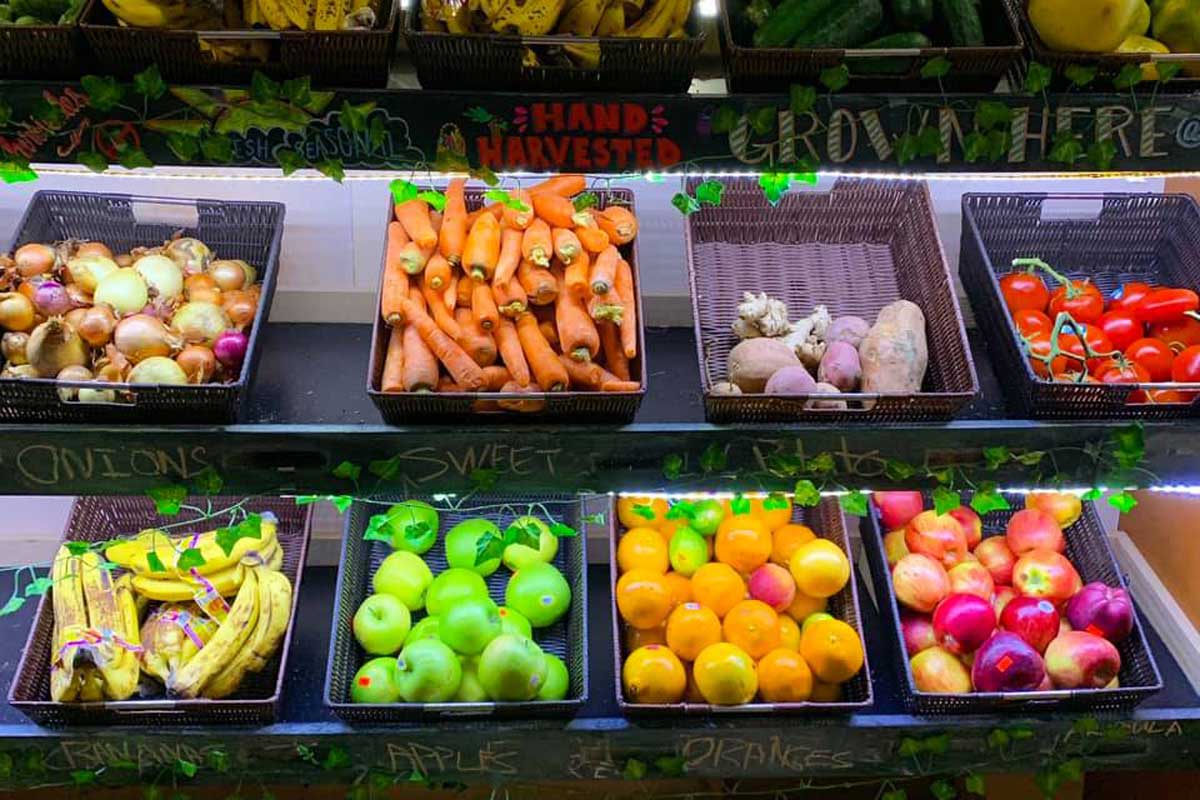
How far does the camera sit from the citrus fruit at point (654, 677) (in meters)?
2.30

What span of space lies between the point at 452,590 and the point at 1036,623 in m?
1.27

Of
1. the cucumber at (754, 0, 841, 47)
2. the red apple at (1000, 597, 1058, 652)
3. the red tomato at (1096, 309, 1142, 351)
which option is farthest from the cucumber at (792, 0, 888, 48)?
the red apple at (1000, 597, 1058, 652)

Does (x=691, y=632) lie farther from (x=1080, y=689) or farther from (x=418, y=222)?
(x=418, y=222)

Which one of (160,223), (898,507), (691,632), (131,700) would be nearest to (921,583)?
(898,507)

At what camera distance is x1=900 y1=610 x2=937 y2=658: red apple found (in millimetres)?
2479

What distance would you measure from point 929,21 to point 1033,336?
73 cm

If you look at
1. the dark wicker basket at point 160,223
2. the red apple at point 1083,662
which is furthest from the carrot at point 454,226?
the red apple at point 1083,662

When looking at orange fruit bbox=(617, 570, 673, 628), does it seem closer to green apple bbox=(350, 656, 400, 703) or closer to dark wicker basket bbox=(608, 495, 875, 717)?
dark wicker basket bbox=(608, 495, 875, 717)

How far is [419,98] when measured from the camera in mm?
1716

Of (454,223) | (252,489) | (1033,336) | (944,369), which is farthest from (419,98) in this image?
(1033,336)

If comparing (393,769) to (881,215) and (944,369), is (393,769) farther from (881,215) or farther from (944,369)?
(881,215)

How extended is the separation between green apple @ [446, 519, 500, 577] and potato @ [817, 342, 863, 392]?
0.83 meters

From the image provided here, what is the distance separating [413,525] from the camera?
2578 millimetres

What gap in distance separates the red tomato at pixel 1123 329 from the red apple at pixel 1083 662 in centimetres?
63
